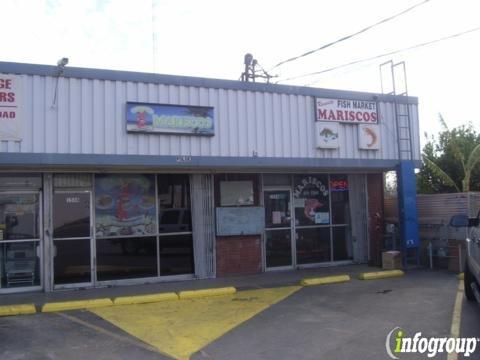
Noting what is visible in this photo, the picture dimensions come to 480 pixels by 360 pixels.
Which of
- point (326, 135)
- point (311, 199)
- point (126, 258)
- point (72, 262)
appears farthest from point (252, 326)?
point (311, 199)

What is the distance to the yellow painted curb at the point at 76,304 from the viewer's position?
33.6ft

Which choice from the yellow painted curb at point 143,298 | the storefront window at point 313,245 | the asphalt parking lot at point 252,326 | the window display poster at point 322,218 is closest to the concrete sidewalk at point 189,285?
the storefront window at point 313,245

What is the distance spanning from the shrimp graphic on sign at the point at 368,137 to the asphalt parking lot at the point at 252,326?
4313mm

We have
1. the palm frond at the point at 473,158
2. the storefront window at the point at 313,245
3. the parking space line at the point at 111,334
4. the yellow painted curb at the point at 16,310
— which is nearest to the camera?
the parking space line at the point at 111,334

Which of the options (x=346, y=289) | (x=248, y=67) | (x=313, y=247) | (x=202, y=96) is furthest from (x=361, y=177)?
(x=248, y=67)

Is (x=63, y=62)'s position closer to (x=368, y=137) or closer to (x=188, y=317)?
(x=188, y=317)

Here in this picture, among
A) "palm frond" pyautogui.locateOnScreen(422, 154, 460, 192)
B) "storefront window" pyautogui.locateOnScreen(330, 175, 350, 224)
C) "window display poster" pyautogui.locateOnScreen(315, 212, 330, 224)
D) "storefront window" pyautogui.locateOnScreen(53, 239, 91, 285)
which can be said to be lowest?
"storefront window" pyautogui.locateOnScreen(53, 239, 91, 285)

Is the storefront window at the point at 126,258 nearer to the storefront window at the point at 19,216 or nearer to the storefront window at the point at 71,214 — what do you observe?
the storefront window at the point at 71,214

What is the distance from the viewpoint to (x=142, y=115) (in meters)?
12.0

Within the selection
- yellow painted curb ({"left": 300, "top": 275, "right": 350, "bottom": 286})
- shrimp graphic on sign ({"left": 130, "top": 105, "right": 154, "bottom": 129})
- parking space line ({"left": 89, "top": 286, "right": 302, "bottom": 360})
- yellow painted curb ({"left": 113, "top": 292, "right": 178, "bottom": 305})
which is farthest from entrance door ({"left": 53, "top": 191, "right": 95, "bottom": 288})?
yellow painted curb ({"left": 300, "top": 275, "right": 350, "bottom": 286})

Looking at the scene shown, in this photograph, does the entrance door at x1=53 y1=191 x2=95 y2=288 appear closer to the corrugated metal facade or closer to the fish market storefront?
the fish market storefront

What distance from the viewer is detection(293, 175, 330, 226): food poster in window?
15.0m

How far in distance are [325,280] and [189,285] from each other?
3245mm

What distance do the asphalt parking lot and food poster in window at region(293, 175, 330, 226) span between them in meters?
3.52
